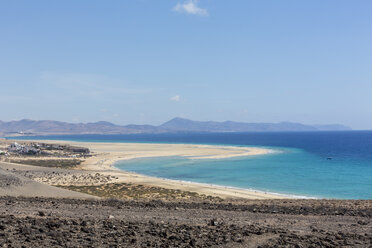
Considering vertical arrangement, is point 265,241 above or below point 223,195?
above

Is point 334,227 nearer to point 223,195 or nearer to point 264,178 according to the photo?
point 223,195

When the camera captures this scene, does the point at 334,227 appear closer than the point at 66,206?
Yes

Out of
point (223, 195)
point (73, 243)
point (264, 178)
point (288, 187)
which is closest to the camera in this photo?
point (73, 243)

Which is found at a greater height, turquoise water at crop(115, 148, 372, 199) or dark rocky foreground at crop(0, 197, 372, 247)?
dark rocky foreground at crop(0, 197, 372, 247)

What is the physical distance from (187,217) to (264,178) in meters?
29.5

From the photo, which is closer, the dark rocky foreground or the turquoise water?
the dark rocky foreground

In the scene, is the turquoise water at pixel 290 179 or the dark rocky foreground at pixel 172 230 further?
the turquoise water at pixel 290 179

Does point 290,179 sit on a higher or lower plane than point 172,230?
lower

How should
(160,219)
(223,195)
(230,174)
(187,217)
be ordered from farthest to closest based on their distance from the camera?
(230,174)
(223,195)
(187,217)
(160,219)

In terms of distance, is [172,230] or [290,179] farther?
[290,179]

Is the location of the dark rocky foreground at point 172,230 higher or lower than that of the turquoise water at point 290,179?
higher

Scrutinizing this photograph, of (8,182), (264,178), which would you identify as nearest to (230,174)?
(264,178)

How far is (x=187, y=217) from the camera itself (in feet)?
45.5

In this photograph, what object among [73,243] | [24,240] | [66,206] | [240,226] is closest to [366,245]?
[240,226]
